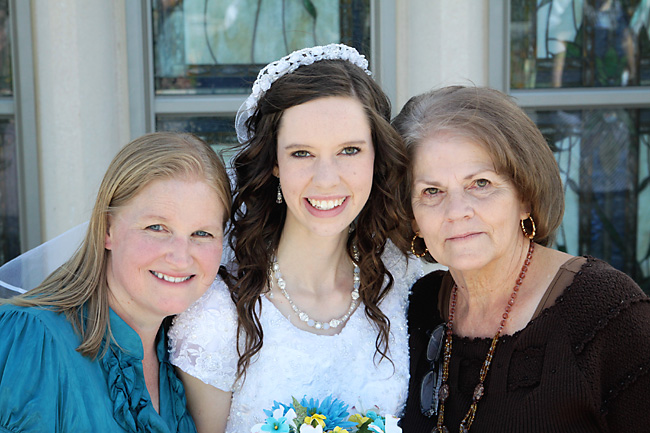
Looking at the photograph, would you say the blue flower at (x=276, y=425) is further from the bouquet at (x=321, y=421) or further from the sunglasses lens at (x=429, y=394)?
the sunglasses lens at (x=429, y=394)

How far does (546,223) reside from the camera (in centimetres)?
246

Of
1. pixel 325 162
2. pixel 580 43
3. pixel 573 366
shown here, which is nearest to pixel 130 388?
pixel 325 162

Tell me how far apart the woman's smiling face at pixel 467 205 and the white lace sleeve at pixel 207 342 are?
0.85m

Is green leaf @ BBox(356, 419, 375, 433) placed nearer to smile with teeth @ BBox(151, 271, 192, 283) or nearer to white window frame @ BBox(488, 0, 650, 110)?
smile with teeth @ BBox(151, 271, 192, 283)

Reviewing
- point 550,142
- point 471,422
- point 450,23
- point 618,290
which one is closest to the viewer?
point 618,290

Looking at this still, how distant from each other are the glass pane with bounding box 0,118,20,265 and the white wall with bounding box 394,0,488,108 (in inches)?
91.6

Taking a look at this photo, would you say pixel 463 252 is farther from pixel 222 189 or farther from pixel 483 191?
pixel 222 189

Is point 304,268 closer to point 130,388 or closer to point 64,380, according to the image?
point 130,388

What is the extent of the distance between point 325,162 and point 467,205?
0.55m

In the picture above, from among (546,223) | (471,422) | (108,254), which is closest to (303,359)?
(471,422)

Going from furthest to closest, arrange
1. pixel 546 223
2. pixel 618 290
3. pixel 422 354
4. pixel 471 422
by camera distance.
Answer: pixel 422 354 → pixel 546 223 → pixel 471 422 → pixel 618 290

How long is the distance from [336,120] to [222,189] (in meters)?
0.51

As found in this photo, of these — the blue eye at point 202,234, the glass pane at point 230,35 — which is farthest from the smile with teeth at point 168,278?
the glass pane at point 230,35

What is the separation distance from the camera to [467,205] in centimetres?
231
